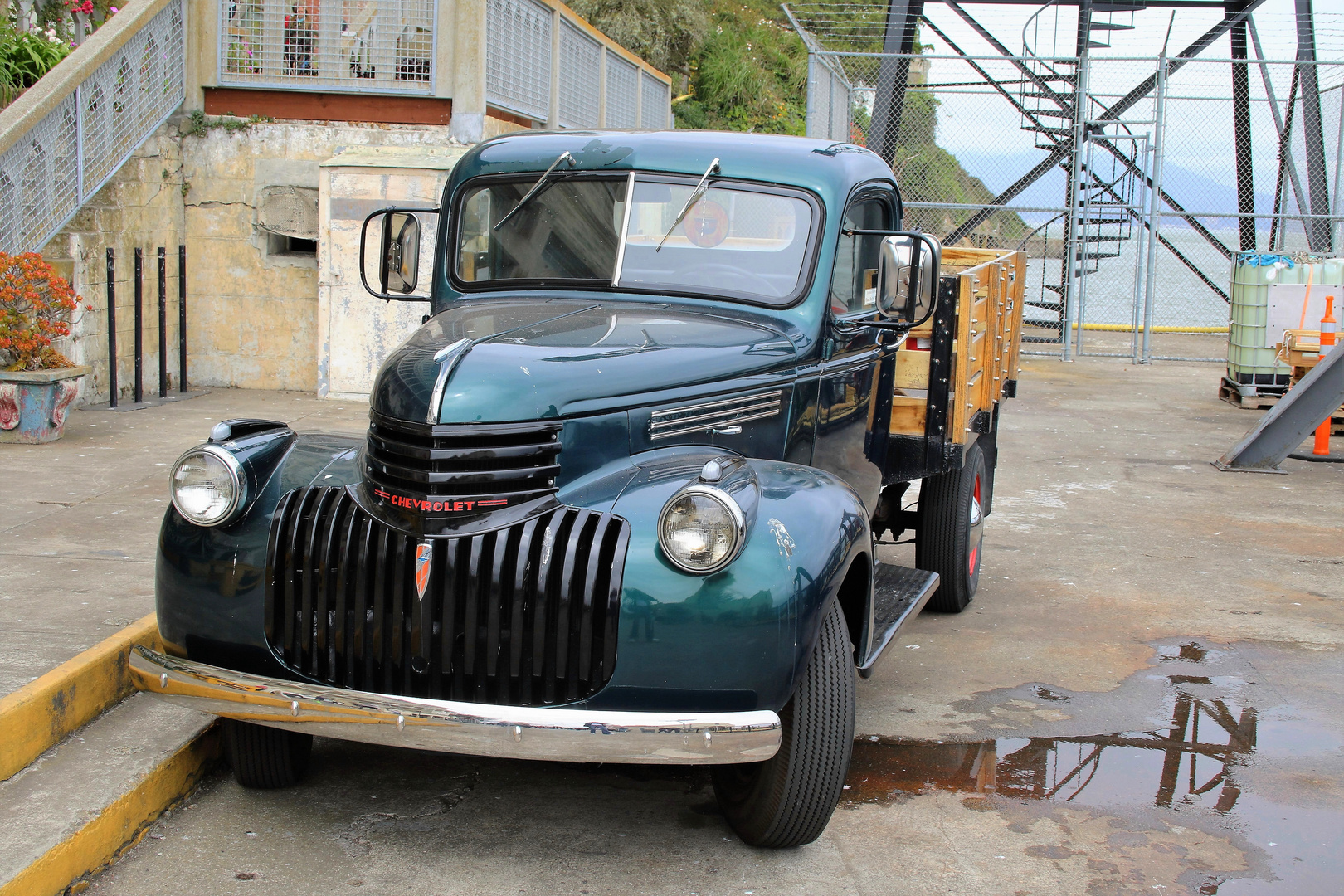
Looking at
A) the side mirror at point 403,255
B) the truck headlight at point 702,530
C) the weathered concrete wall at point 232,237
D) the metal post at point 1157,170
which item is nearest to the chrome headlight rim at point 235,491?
the truck headlight at point 702,530

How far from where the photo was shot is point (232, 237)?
36.7 feet

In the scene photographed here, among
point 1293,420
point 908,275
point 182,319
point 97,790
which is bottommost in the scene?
point 97,790

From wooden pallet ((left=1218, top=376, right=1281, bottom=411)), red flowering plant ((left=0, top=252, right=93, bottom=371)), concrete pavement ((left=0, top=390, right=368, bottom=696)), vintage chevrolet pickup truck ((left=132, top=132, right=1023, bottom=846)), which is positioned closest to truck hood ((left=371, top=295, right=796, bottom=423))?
vintage chevrolet pickup truck ((left=132, top=132, right=1023, bottom=846))

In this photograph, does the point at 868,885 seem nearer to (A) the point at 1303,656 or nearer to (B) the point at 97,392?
(A) the point at 1303,656

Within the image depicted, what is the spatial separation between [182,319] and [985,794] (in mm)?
8984

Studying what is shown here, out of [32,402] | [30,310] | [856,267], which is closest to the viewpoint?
[856,267]

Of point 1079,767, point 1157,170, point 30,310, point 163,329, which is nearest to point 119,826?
point 1079,767

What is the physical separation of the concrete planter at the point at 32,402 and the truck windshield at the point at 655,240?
4.92 meters

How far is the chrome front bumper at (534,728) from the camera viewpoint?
2982 millimetres

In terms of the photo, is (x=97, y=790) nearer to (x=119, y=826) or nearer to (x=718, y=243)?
(x=119, y=826)

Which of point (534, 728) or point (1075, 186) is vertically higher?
point (1075, 186)

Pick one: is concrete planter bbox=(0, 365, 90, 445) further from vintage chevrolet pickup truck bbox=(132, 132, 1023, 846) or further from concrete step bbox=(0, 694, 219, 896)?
vintage chevrolet pickup truck bbox=(132, 132, 1023, 846)

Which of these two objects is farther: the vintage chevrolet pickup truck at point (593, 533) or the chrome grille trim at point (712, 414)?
the chrome grille trim at point (712, 414)

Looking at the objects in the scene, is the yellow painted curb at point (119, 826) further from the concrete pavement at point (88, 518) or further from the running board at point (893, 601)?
the running board at point (893, 601)
